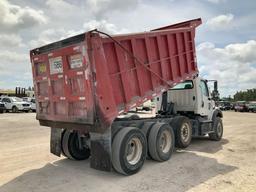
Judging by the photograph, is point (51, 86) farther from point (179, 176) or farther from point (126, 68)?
point (179, 176)

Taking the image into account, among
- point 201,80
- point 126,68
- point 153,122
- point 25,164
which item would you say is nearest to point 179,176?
point 153,122

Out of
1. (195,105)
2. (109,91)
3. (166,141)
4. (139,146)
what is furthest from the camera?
(195,105)

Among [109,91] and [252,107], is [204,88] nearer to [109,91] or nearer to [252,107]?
[109,91]

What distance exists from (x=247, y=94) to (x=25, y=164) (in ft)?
281

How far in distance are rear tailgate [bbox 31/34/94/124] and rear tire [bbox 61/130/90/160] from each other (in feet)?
2.98

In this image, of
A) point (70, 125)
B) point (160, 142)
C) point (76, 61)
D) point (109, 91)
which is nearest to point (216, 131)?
point (160, 142)

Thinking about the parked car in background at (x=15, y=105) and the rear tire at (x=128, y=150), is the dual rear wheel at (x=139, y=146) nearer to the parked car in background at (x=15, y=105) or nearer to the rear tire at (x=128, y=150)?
the rear tire at (x=128, y=150)

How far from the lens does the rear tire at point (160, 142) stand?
25.3ft

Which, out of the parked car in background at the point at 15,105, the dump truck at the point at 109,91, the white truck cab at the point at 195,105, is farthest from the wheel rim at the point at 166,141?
the parked car in background at the point at 15,105

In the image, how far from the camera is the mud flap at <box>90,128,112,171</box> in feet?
21.0

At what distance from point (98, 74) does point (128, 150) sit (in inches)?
81.9

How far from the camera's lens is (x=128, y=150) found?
7051 millimetres

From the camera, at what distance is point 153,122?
825 centimetres

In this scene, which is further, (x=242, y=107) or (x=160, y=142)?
(x=242, y=107)
